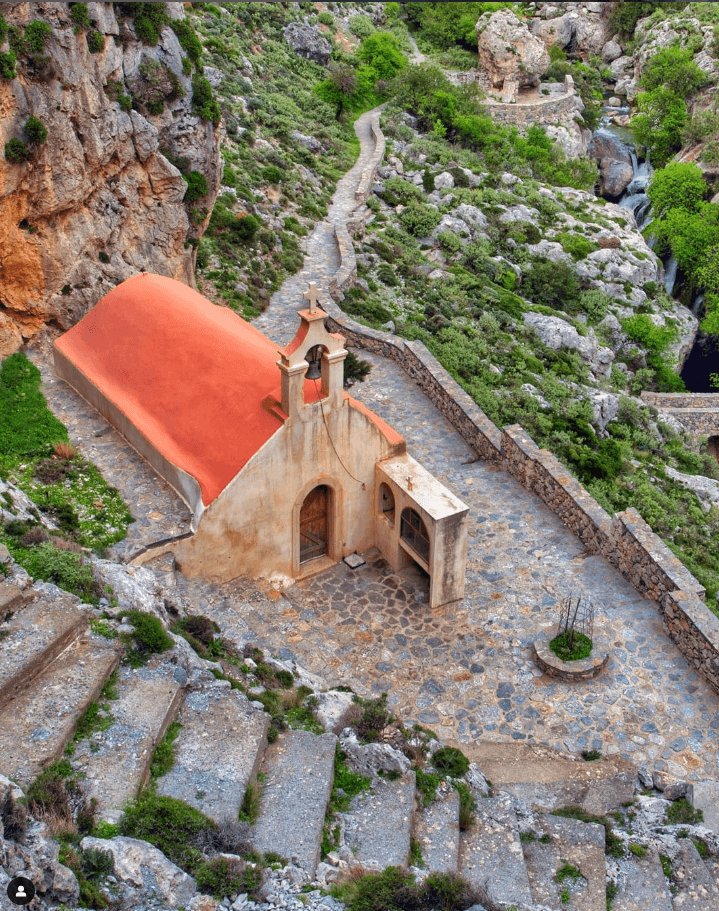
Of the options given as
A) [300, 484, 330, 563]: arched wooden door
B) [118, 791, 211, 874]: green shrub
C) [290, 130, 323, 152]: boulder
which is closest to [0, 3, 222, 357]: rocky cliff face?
[300, 484, 330, 563]: arched wooden door

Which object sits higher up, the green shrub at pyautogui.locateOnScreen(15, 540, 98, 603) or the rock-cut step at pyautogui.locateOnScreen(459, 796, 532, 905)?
the green shrub at pyautogui.locateOnScreen(15, 540, 98, 603)

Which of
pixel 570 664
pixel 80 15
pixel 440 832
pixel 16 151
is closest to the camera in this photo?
pixel 440 832

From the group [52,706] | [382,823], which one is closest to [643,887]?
[382,823]

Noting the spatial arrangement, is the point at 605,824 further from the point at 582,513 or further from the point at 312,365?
the point at 312,365

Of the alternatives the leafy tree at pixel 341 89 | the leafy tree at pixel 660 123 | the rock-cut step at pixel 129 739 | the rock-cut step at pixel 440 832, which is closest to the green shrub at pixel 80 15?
the rock-cut step at pixel 129 739

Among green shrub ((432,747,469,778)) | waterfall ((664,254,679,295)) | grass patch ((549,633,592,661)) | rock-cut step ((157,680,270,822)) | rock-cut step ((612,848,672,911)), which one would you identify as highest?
rock-cut step ((157,680,270,822))

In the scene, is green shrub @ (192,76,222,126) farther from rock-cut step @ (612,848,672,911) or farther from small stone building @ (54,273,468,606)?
rock-cut step @ (612,848,672,911)
